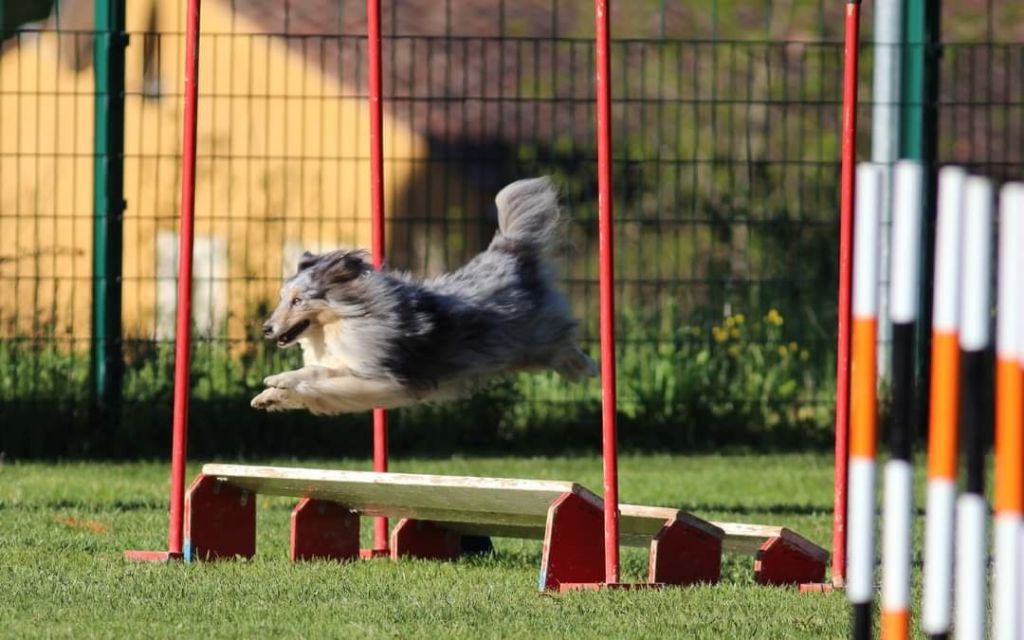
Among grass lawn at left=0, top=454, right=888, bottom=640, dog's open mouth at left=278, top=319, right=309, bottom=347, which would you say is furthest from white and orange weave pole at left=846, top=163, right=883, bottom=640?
dog's open mouth at left=278, top=319, right=309, bottom=347

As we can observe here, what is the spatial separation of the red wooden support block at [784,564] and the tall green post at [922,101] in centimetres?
476

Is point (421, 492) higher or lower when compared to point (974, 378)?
lower

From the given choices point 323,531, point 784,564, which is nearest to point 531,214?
point 323,531

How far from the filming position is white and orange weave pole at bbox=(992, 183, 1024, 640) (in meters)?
3.11

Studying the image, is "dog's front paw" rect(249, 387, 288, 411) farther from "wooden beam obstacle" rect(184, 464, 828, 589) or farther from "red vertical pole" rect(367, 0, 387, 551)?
"red vertical pole" rect(367, 0, 387, 551)

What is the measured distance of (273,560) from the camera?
21.4ft

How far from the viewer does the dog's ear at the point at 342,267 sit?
634cm

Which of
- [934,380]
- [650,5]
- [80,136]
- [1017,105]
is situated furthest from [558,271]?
[650,5]

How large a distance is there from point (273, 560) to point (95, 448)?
4.16 m

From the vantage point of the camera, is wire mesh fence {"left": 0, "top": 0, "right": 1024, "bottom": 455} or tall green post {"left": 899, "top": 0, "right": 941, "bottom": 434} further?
tall green post {"left": 899, "top": 0, "right": 941, "bottom": 434}

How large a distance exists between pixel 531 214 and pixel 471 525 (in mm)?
1196

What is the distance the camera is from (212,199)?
1087 cm

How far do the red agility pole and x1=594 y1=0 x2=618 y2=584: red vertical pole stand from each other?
1477mm

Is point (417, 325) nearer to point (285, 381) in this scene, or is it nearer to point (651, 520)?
point (285, 381)
